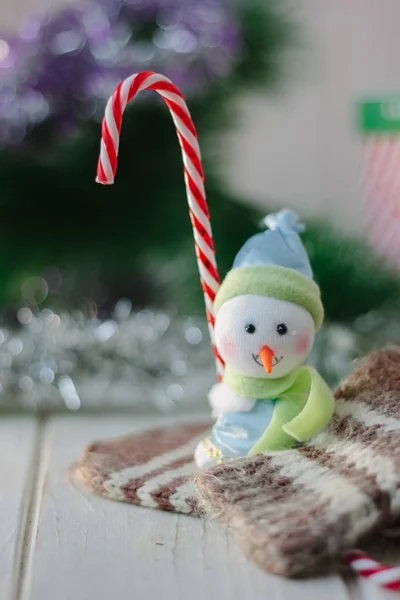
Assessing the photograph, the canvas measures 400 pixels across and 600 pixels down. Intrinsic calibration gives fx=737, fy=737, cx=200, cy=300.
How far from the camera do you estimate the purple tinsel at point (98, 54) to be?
0.83 m

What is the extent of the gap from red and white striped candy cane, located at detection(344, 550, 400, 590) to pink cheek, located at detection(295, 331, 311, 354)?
0.17 metres

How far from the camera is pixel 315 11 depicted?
1.06 metres

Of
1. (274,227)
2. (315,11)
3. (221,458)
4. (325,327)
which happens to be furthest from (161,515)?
(315,11)

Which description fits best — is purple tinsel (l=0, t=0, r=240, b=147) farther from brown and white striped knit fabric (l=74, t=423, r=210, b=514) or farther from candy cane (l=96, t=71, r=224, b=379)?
brown and white striped knit fabric (l=74, t=423, r=210, b=514)

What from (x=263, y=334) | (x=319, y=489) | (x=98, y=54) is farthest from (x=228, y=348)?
(x=98, y=54)

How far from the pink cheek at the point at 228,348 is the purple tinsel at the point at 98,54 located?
38 centimetres

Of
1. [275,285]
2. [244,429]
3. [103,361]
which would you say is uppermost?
[275,285]

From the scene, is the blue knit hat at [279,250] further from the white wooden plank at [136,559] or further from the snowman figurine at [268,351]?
the white wooden plank at [136,559]

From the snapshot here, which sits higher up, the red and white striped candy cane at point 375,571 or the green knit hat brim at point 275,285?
the green knit hat brim at point 275,285

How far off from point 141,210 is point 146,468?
14.0 inches

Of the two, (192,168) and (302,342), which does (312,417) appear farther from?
(192,168)

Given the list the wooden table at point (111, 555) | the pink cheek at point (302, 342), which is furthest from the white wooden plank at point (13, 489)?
the pink cheek at point (302, 342)

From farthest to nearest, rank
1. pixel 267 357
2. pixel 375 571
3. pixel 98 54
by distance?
pixel 98 54 → pixel 267 357 → pixel 375 571

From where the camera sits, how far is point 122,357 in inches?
34.4
